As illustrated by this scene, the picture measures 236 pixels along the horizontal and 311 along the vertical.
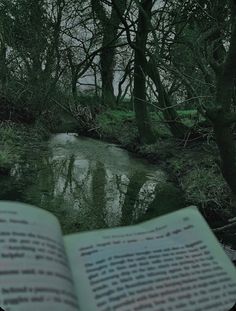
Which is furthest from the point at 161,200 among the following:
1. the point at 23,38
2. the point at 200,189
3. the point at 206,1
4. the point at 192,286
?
the point at 23,38

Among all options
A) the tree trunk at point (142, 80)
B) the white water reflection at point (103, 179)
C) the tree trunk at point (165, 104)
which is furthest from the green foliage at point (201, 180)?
the tree trunk at point (142, 80)

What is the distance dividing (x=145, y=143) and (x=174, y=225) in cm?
1025

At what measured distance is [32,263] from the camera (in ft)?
4.01

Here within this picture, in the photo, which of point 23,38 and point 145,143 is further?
point 23,38

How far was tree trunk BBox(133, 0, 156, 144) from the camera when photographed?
430 inches

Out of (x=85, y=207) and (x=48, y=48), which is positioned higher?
(x=48, y=48)

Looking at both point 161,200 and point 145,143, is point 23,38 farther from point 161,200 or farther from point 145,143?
point 161,200

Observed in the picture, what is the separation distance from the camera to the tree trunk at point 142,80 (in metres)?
10.9

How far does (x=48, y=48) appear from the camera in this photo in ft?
44.0

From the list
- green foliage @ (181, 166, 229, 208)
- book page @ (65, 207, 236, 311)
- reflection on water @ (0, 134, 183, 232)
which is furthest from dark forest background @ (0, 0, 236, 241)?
book page @ (65, 207, 236, 311)

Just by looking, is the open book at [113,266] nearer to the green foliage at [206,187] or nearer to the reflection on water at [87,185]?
the reflection on water at [87,185]

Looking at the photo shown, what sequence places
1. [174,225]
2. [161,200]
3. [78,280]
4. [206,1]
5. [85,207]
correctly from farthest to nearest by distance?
1. [206,1]
2. [161,200]
3. [85,207]
4. [174,225]
5. [78,280]

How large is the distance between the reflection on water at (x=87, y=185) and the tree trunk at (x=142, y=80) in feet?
2.78

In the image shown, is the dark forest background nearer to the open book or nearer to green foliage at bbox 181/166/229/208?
green foliage at bbox 181/166/229/208
